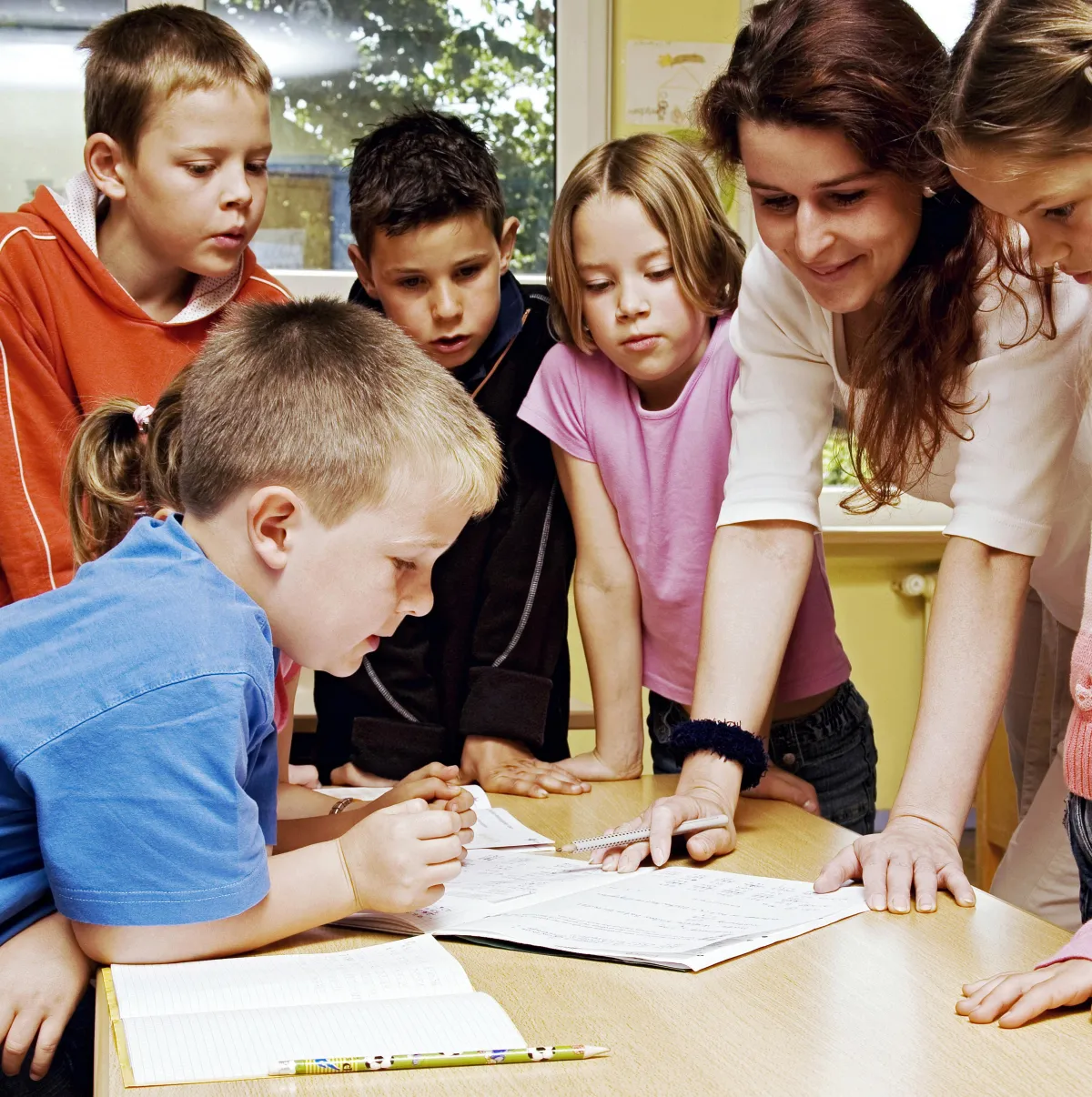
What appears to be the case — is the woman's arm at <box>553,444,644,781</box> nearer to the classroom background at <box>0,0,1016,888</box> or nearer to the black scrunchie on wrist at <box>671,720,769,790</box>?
the black scrunchie on wrist at <box>671,720,769,790</box>

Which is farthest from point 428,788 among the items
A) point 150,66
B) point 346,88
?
point 346,88

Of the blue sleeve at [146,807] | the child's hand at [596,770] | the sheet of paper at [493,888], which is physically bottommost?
the child's hand at [596,770]

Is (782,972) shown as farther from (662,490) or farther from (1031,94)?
(662,490)

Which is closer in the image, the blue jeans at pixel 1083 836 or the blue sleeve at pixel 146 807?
the blue sleeve at pixel 146 807

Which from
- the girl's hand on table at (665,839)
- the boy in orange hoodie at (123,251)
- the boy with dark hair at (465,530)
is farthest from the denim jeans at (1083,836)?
the boy in orange hoodie at (123,251)

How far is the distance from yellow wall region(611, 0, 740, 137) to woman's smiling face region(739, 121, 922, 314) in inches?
70.9

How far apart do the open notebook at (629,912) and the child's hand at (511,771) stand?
11.8 inches

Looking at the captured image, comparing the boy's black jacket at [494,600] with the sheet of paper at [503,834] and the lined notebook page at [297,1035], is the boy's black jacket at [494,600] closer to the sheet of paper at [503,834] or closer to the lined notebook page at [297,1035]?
the sheet of paper at [503,834]

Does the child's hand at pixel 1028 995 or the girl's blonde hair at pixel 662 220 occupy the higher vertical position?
the girl's blonde hair at pixel 662 220

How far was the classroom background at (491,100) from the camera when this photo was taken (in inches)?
104

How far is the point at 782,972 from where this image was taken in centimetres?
77

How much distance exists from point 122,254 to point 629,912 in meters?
1.07

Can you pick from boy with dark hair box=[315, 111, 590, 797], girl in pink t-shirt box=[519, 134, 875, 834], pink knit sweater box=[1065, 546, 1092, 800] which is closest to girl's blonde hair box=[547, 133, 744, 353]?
girl in pink t-shirt box=[519, 134, 875, 834]

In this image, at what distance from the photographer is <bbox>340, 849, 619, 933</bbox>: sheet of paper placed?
0.88 metres
